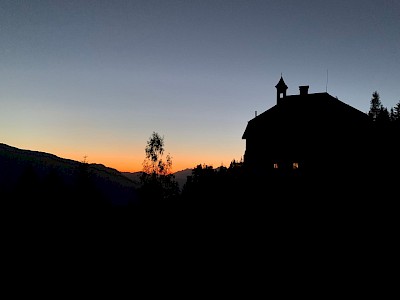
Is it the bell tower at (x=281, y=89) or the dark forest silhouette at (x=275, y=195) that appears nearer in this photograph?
the dark forest silhouette at (x=275, y=195)

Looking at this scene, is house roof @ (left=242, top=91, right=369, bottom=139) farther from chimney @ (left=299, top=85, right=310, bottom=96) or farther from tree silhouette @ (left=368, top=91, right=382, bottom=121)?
tree silhouette @ (left=368, top=91, right=382, bottom=121)

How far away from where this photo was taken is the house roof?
32062 mm

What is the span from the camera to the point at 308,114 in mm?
33438

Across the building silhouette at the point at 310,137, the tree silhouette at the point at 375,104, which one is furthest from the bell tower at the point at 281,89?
the tree silhouette at the point at 375,104

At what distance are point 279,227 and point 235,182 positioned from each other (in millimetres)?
8504

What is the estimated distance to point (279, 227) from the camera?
16969mm

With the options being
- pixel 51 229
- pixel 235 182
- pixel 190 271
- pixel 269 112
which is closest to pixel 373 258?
pixel 190 271

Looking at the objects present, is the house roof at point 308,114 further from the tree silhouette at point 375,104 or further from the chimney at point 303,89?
the tree silhouette at point 375,104

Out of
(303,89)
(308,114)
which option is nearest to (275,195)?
(308,114)

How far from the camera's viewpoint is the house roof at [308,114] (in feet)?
→ 105

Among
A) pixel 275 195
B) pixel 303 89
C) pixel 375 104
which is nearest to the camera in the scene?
pixel 275 195

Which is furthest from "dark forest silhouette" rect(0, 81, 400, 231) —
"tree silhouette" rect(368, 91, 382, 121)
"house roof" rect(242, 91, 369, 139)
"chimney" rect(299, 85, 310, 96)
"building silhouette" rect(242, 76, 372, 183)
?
"tree silhouette" rect(368, 91, 382, 121)

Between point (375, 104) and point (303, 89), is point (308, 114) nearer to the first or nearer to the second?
point (303, 89)

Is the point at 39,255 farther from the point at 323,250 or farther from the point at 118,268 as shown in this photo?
the point at 323,250
